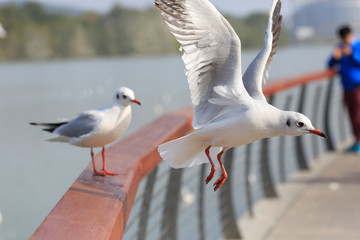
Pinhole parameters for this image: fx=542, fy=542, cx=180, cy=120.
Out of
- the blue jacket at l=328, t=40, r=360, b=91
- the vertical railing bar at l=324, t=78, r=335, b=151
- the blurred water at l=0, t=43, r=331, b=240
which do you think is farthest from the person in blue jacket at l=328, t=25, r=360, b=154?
the blurred water at l=0, t=43, r=331, b=240

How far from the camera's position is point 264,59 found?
1.71 metres

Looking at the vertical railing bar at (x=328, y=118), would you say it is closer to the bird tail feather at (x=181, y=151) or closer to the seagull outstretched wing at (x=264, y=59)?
the seagull outstretched wing at (x=264, y=59)

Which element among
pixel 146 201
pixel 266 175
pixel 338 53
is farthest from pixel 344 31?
pixel 146 201

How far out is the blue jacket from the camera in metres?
5.35

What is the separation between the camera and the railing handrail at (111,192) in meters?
1.23

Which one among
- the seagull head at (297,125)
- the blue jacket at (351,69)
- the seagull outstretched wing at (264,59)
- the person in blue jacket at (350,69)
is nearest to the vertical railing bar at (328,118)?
the person in blue jacket at (350,69)

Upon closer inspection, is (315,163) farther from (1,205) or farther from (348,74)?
(1,205)

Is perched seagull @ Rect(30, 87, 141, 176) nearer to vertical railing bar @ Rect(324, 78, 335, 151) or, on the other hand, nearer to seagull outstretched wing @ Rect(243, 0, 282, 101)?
seagull outstretched wing @ Rect(243, 0, 282, 101)

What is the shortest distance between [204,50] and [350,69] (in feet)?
13.7

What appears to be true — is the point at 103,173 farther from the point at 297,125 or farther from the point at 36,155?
the point at 36,155

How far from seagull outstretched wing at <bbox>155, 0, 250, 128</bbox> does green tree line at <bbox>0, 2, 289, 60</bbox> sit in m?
42.3

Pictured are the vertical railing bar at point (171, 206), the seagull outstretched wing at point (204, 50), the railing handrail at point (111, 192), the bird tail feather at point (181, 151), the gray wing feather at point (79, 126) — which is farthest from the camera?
the vertical railing bar at point (171, 206)

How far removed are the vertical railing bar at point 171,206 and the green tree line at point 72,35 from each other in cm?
4147

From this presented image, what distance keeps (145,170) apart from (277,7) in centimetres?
73
